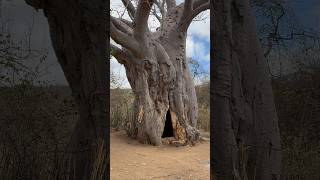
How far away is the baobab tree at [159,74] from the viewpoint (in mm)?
10312

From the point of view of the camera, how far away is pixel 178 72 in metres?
11.0

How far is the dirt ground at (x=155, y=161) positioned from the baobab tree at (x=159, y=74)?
1.20 ft

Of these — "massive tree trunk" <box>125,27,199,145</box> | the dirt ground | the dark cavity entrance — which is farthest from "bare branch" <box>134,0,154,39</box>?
the dirt ground

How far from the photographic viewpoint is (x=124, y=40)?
9.90 meters

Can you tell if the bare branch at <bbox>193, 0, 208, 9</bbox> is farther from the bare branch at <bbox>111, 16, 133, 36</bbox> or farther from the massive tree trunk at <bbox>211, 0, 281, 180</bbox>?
the massive tree trunk at <bbox>211, 0, 281, 180</bbox>

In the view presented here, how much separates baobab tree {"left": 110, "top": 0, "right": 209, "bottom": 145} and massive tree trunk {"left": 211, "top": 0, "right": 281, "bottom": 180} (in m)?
5.84

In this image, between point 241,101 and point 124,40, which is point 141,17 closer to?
point 124,40

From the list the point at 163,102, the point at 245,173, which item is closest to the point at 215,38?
the point at 245,173

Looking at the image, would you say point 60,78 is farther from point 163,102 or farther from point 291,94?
point 163,102

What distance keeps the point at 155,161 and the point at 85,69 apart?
5.17 metres

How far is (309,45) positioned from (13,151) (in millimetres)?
3095

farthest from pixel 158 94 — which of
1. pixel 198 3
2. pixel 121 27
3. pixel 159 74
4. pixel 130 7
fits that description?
pixel 198 3

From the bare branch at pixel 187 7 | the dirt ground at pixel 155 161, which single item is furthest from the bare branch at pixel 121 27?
the dirt ground at pixel 155 161

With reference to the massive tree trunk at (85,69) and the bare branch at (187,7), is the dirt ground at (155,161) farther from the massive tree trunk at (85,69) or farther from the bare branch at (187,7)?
the massive tree trunk at (85,69)
